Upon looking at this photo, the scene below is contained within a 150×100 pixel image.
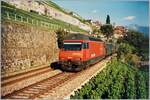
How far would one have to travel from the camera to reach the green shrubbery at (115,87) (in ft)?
40.3

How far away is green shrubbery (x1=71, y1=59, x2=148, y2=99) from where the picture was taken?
1228cm

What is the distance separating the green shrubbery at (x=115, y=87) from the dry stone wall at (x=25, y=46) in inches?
170

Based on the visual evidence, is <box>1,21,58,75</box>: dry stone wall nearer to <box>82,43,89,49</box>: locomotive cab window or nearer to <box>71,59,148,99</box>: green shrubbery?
<box>82,43,89,49</box>: locomotive cab window

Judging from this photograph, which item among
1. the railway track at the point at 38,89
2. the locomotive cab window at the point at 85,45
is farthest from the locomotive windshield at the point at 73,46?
the railway track at the point at 38,89

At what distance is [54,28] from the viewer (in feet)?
64.4

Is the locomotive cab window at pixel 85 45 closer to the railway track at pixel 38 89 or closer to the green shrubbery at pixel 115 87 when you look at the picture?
the green shrubbery at pixel 115 87

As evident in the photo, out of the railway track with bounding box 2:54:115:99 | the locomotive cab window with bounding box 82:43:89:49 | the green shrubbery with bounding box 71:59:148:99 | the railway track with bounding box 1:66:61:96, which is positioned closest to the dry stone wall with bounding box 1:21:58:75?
the railway track with bounding box 1:66:61:96

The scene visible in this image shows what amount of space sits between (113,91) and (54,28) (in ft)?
25.3

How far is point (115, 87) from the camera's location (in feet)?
45.0

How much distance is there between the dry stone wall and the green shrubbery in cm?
431

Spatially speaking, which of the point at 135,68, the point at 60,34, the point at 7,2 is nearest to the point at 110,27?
the point at 60,34

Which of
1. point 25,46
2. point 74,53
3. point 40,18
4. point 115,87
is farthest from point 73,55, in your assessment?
point 115,87

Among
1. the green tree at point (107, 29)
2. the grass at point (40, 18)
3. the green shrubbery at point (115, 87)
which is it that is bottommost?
the green shrubbery at point (115, 87)

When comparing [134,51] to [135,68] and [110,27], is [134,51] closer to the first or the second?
[135,68]
